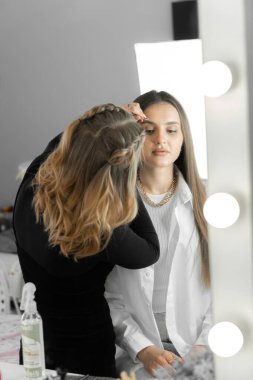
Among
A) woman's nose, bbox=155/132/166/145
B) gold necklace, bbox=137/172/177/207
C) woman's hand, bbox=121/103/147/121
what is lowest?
gold necklace, bbox=137/172/177/207

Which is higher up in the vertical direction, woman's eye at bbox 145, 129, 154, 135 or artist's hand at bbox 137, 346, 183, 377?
woman's eye at bbox 145, 129, 154, 135

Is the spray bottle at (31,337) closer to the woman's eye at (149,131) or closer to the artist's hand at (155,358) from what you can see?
the artist's hand at (155,358)

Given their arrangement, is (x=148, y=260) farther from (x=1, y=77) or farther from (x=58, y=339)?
(x=1, y=77)

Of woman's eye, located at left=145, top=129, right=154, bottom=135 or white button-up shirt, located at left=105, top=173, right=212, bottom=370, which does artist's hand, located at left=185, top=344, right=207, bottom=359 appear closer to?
white button-up shirt, located at left=105, top=173, right=212, bottom=370

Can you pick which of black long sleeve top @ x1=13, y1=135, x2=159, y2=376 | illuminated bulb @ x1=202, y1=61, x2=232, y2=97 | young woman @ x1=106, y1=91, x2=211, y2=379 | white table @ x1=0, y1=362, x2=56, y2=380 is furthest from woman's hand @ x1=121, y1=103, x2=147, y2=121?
white table @ x1=0, y1=362, x2=56, y2=380

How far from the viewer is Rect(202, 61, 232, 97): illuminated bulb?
1.95 ft

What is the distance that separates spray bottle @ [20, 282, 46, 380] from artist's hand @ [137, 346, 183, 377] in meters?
0.15

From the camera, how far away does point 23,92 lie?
95 centimetres

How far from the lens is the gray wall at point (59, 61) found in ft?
2.94

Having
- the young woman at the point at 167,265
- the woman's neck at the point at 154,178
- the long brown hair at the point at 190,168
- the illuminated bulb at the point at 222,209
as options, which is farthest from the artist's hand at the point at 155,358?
the illuminated bulb at the point at 222,209

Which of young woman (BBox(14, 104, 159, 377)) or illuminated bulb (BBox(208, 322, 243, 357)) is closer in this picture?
illuminated bulb (BBox(208, 322, 243, 357))

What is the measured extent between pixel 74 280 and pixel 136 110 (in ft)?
0.81

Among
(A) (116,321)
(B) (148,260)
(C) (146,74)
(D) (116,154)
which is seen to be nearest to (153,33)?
(C) (146,74)

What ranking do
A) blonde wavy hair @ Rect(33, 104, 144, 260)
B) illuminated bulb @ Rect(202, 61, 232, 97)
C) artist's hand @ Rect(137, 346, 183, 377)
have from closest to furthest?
illuminated bulb @ Rect(202, 61, 232, 97)
blonde wavy hair @ Rect(33, 104, 144, 260)
artist's hand @ Rect(137, 346, 183, 377)
